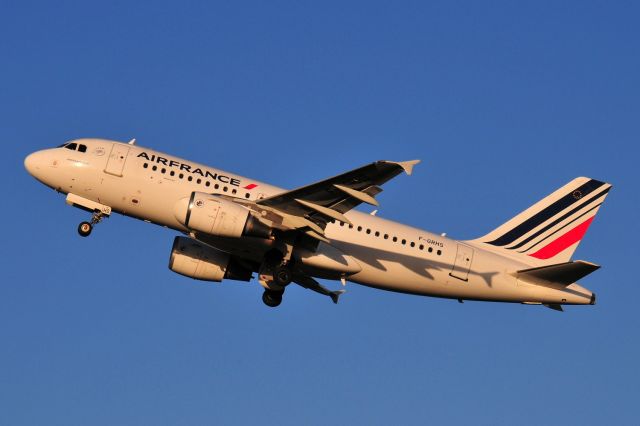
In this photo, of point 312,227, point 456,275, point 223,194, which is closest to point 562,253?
point 456,275

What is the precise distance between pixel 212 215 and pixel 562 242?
17031 millimetres

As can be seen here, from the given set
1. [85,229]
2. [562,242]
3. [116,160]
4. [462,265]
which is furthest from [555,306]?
[85,229]

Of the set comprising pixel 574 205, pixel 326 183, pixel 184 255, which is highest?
pixel 574 205

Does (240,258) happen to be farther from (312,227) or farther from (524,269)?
(524,269)

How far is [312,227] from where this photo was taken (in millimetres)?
43406

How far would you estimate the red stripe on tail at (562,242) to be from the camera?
4925 cm

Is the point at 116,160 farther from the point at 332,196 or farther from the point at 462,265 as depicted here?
the point at 462,265

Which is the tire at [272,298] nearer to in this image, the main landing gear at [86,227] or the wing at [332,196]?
the wing at [332,196]

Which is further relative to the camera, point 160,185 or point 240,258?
point 240,258

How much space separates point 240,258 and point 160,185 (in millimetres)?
5572

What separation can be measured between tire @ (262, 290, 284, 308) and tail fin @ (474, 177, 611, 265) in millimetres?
9364

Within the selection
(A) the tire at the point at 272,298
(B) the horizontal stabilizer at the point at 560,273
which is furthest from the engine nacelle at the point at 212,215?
(B) the horizontal stabilizer at the point at 560,273

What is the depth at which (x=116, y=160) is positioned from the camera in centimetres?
4497

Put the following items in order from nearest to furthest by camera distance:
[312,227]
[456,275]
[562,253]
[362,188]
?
[362,188], [312,227], [456,275], [562,253]
